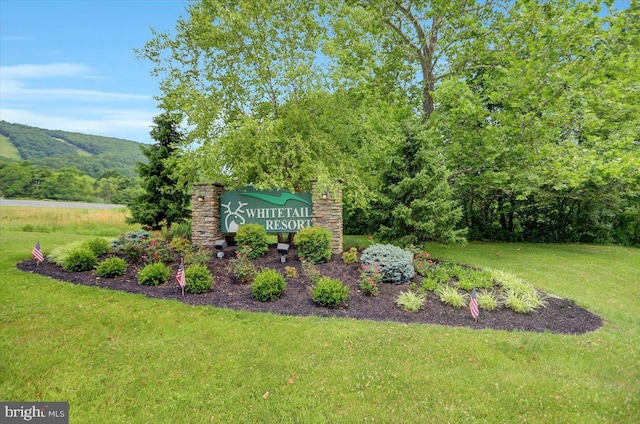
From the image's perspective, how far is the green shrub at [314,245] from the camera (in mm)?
7730

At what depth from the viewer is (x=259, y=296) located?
18.9ft

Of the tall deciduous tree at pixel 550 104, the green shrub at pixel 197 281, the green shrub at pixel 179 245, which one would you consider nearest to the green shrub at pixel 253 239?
the green shrub at pixel 179 245

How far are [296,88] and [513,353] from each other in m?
7.68

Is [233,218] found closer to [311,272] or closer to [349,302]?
[311,272]

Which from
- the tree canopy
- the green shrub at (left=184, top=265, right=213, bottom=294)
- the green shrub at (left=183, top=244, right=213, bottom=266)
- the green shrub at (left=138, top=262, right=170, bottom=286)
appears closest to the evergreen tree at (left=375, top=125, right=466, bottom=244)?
the tree canopy

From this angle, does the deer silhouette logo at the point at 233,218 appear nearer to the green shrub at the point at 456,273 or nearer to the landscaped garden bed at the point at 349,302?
the landscaped garden bed at the point at 349,302

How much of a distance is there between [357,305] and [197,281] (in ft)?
9.81

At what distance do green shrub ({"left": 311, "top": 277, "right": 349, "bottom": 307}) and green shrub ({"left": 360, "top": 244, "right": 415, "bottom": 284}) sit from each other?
4.47 feet

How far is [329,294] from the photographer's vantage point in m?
5.55

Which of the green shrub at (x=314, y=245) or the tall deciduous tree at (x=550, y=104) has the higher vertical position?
the tall deciduous tree at (x=550, y=104)

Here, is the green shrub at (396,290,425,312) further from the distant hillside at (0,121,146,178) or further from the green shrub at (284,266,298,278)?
the distant hillside at (0,121,146,178)

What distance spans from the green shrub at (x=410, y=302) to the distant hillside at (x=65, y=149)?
65.1m

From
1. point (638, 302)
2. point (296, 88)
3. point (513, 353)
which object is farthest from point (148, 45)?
point (638, 302)

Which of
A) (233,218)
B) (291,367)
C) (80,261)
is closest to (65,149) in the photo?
(80,261)
